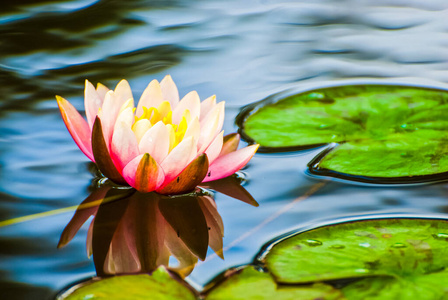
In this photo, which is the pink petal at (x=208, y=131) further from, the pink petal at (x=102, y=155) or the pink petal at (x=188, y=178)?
the pink petal at (x=102, y=155)

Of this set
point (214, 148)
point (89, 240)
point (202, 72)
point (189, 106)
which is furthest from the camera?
point (202, 72)

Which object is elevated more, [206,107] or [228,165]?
[206,107]

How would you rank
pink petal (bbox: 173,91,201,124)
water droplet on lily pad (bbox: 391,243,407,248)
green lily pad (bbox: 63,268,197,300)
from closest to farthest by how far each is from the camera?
green lily pad (bbox: 63,268,197,300) < water droplet on lily pad (bbox: 391,243,407,248) < pink petal (bbox: 173,91,201,124)

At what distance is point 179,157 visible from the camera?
1333 millimetres

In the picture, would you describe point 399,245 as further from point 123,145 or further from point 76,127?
point 76,127

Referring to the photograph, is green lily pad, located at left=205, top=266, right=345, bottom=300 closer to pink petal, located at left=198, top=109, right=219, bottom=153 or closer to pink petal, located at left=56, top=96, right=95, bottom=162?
pink petal, located at left=198, top=109, right=219, bottom=153

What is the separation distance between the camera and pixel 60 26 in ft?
9.43

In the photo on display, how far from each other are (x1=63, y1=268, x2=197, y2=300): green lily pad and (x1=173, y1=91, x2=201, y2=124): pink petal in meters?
0.56

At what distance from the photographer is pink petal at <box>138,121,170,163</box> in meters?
1.31

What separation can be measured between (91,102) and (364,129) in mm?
944

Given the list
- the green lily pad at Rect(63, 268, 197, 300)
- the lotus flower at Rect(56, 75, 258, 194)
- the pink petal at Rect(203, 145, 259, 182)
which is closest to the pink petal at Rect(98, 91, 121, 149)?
the lotus flower at Rect(56, 75, 258, 194)

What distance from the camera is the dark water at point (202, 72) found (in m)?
1.32

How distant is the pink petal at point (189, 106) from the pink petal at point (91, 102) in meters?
0.23

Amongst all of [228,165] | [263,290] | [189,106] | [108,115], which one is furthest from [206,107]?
[263,290]
